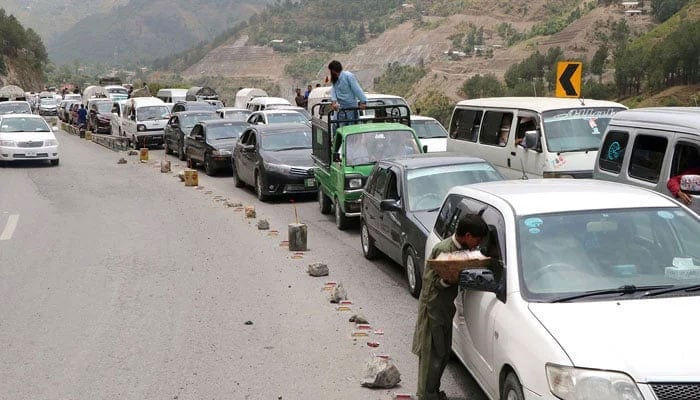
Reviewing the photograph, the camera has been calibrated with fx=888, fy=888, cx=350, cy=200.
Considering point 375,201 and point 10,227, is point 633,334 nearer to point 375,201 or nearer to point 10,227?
point 375,201

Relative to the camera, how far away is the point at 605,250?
5.86 meters

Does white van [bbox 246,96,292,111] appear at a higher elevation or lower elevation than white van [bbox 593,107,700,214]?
lower

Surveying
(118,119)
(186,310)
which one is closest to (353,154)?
(186,310)

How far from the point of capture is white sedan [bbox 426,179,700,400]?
4633mm

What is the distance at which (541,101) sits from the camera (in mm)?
14797

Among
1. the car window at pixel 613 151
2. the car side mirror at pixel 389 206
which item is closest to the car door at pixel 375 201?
the car side mirror at pixel 389 206

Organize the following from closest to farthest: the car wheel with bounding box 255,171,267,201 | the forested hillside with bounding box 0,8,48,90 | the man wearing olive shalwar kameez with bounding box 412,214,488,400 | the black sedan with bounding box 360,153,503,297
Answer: the man wearing olive shalwar kameez with bounding box 412,214,488,400 < the black sedan with bounding box 360,153,503,297 < the car wheel with bounding box 255,171,267,201 < the forested hillside with bounding box 0,8,48,90

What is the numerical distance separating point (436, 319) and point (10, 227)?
12.1 metres

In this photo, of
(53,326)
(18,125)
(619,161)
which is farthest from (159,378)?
(18,125)

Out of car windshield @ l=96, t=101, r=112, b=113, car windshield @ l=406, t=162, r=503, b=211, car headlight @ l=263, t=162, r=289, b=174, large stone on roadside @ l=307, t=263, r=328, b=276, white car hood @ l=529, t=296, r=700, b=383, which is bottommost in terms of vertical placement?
car windshield @ l=96, t=101, r=112, b=113

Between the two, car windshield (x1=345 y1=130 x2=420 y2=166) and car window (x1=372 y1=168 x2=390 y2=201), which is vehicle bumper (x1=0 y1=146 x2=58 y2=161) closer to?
car windshield (x1=345 y1=130 x2=420 y2=166)

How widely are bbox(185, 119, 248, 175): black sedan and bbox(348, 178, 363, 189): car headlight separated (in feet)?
34.4

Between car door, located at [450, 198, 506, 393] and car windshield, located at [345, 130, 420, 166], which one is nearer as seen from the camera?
car door, located at [450, 198, 506, 393]

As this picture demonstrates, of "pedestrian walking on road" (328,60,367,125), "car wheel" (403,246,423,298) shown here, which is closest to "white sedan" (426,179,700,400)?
"car wheel" (403,246,423,298)
